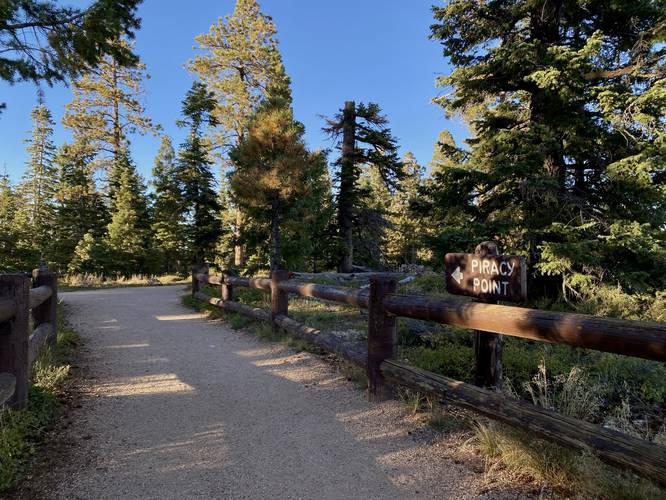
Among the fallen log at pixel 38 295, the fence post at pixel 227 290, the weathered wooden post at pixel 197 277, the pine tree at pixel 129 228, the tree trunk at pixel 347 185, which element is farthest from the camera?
the pine tree at pixel 129 228

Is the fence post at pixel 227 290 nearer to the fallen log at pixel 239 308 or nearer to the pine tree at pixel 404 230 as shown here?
the fallen log at pixel 239 308

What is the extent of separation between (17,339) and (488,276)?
4140 millimetres

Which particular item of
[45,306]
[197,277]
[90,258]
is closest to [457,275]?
[45,306]

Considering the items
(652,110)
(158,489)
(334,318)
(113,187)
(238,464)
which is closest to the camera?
(158,489)

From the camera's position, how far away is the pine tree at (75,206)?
2781 cm

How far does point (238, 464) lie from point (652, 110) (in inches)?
399

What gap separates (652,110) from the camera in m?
8.05

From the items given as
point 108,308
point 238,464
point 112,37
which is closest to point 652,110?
point 238,464

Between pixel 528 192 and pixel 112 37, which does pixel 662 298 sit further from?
pixel 112 37

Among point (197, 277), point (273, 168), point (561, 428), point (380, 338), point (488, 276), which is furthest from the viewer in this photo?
point (273, 168)

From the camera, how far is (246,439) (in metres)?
3.30

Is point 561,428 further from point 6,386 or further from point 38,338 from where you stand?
point 38,338

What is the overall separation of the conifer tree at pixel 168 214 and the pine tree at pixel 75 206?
4.37 meters

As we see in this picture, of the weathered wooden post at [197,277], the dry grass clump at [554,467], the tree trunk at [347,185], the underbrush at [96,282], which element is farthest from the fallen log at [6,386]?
the tree trunk at [347,185]
